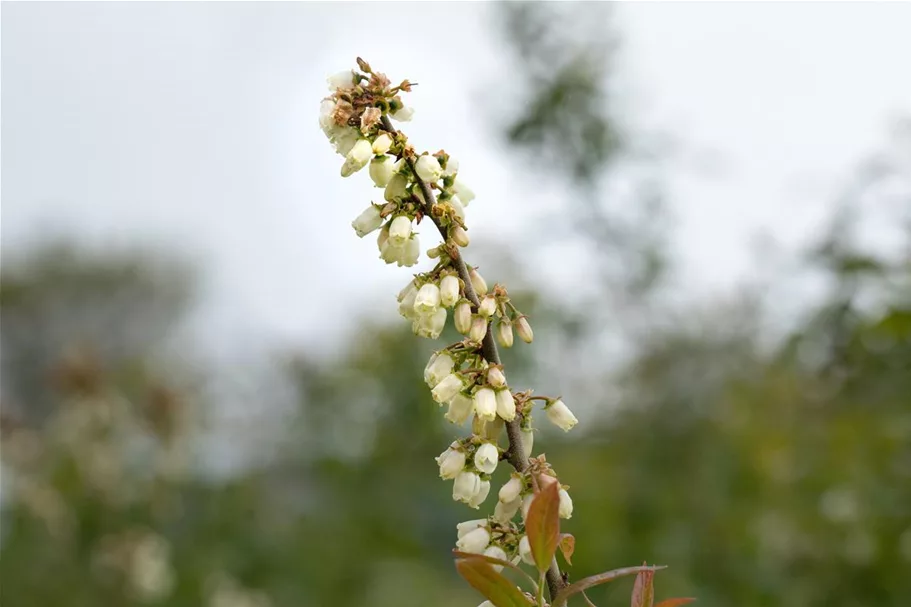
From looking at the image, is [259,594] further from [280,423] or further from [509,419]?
[509,419]

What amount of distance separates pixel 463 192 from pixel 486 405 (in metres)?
0.52

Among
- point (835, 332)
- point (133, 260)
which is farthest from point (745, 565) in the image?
point (133, 260)

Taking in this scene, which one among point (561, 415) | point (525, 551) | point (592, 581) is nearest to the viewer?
point (592, 581)

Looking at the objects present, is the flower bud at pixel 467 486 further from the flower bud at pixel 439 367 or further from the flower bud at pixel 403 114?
the flower bud at pixel 403 114

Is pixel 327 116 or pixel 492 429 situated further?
pixel 327 116

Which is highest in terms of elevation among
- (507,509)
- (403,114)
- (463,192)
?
(403,114)


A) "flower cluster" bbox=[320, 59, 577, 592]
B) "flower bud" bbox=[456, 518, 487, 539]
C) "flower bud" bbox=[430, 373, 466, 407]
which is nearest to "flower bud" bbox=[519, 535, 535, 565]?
"flower cluster" bbox=[320, 59, 577, 592]

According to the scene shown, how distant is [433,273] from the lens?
1876 millimetres

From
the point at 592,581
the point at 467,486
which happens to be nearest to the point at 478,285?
the point at 467,486

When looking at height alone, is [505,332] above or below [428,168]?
below

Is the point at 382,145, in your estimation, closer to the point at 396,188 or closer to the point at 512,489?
the point at 396,188

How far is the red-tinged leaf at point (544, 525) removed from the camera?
154 centimetres

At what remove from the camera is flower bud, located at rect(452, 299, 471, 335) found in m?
1.79

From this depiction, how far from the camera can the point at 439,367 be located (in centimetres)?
187
